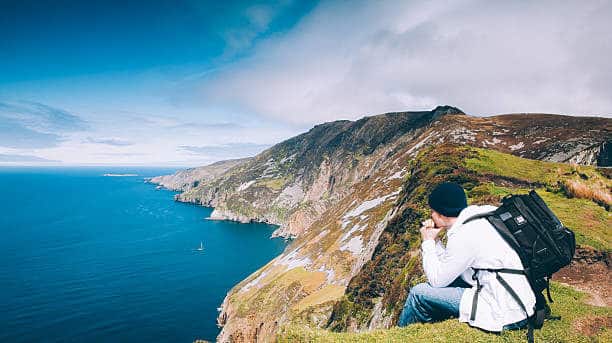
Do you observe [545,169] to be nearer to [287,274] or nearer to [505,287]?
[505,287]

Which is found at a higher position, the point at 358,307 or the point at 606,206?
the point at 606,206

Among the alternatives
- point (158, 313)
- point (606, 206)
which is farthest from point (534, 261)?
point (158, 313)

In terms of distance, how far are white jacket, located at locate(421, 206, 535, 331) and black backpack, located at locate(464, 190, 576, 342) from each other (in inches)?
4.1

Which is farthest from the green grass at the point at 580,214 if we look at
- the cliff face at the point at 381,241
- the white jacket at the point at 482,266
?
the white jacket at the point at 482,266

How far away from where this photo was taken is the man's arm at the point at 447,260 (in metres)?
6.41

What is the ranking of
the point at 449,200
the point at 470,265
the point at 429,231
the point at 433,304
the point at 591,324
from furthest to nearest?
1. the point at 591,324
2. the point at 433,304
3. the point at 429,231
4. the point at 449,200
5. the point at 470,265

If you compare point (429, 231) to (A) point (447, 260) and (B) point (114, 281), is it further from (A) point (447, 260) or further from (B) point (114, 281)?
(B) point (114, 281)

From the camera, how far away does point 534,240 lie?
6.22 metres

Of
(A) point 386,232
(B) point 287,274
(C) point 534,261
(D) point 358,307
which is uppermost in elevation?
(C) point 534,261

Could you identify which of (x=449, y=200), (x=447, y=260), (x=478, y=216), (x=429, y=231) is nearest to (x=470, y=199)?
(x=429, y=231)

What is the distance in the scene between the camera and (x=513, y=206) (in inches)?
254

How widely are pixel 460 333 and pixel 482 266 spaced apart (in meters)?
2.77

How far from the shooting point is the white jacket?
6227 millimetres

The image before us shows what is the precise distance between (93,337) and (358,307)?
9045 centimetres
